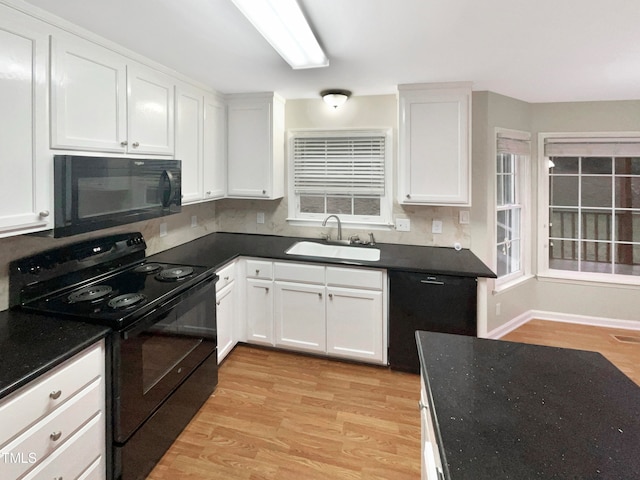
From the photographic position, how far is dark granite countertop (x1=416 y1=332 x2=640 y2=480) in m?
0.74

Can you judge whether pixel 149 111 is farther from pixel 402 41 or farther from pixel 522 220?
pixel 522 220

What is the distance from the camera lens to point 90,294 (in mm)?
1845

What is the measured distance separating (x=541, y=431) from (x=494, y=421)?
103mm

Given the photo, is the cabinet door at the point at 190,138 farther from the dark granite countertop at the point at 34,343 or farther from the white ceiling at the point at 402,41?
the dark granite countertop at the point at 34,343

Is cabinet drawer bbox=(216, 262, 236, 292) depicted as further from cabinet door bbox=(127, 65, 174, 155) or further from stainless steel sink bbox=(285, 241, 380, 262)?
cabinet door bbox=(127, 65, 174, 155)

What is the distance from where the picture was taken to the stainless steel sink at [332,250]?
3.15m

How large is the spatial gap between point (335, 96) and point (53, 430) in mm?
2855

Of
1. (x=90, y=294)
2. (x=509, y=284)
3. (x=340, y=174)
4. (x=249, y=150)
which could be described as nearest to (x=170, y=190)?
(x=90, y=294)

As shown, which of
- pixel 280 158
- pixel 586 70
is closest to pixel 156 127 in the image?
pixel 280 158

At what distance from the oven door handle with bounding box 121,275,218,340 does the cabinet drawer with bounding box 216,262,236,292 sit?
13.3 inches


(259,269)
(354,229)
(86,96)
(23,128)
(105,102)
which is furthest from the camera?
(354,229)

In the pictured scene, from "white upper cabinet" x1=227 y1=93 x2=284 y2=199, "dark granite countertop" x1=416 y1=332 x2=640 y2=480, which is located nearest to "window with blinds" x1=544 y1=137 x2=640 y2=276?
"white upper cabinet" x1=227 y1=93 x2=284 y2=199

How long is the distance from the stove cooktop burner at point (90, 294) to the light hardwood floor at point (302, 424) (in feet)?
3.16

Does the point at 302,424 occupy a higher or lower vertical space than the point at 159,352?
lower
